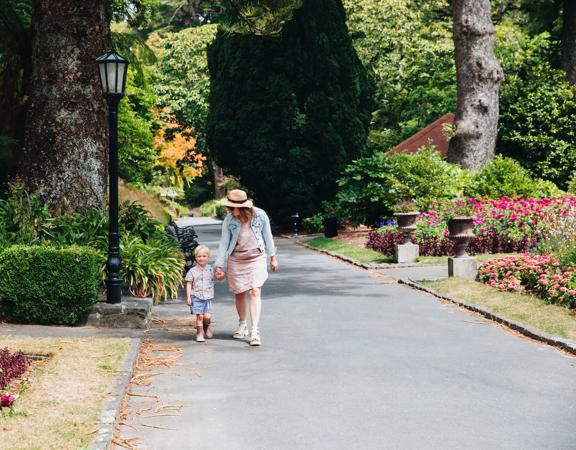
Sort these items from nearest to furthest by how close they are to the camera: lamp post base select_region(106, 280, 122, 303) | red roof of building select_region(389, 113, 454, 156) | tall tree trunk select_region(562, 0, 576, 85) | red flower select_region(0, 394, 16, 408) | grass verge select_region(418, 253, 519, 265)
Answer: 1. red flower select_region(0, 394, 16, 408)
2. lamp post base select_region(106, 280, 122, 303)
3. grass verge select_region(418, 253, 519, 265)
4. tall tree trunk select_region(562, 0, 576, 85)
5. red roof of building select_region(389, 113, 454, 156)

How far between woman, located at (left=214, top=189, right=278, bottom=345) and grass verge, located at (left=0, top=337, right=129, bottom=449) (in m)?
1.50

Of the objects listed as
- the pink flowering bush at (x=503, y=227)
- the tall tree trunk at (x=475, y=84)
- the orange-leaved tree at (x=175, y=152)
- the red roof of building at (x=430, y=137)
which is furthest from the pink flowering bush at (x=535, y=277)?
the orange-leaved tree at (x=175, y=152)

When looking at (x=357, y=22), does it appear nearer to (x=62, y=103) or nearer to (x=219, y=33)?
(x=219, y=33)

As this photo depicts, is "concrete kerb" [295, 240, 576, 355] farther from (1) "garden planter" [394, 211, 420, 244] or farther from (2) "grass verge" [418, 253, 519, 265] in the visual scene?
(1) "garden planter" [394, 211, 420, 244]

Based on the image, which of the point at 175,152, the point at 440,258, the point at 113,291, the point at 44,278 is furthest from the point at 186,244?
the point at 175,152

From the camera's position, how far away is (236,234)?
33.0ft

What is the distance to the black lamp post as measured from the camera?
1155 cm

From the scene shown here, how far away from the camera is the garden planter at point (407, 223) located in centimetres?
2022

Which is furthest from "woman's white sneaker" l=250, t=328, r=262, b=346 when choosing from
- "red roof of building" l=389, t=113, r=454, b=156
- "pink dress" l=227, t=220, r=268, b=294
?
Answer: "red roof of building" l=389, t=113, r=454, b=156

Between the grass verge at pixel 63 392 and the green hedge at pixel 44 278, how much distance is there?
112 cm

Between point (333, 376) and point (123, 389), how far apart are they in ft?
6.67

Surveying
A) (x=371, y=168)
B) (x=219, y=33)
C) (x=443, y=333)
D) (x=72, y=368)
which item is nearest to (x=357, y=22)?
(x=219, y=33)

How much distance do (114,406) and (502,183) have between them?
20.1 m

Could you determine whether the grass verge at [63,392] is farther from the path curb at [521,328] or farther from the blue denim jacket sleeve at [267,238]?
the path curb at [521,328]
